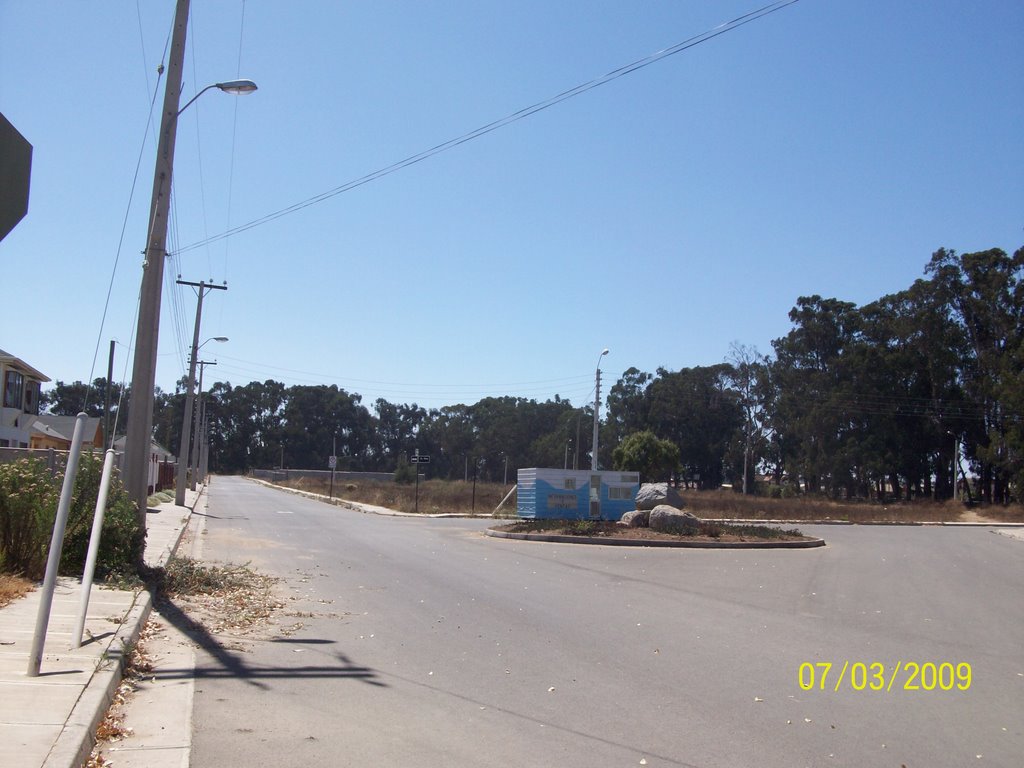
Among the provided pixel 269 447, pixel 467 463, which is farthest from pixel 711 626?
pixel 269 447

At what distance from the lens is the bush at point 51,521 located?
11500 mm

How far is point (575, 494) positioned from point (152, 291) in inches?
762

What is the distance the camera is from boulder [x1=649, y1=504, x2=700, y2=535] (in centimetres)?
2530

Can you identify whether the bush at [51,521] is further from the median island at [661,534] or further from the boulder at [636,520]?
the boulder at [636,520]

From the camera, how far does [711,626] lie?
36.1 ft

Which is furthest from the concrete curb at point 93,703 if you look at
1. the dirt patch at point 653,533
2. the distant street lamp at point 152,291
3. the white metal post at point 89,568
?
the dirt patch at point 653,533

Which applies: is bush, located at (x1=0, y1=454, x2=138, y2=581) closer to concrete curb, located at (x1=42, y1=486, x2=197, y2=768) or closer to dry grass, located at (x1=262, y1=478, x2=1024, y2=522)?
concrete curb, located at (x1=42, y1=486, x2=197, y2=768)

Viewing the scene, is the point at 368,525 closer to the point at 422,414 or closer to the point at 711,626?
the point at 711,626

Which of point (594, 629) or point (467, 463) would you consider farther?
point (467, 463)

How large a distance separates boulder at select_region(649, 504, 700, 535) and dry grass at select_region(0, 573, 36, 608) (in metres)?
17.7

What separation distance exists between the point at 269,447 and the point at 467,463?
3382 cm
